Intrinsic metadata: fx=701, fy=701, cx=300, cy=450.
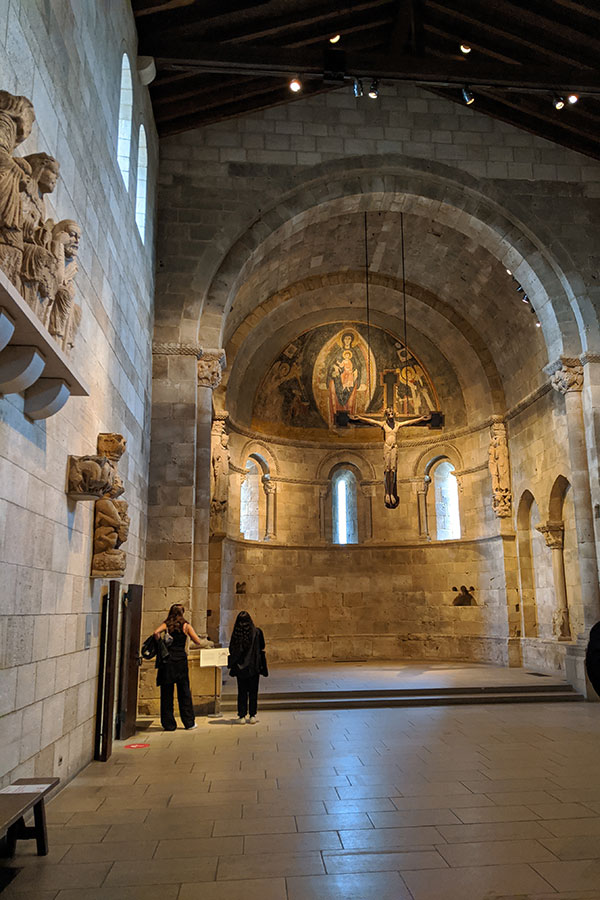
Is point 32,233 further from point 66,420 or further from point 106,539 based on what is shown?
point 106,539

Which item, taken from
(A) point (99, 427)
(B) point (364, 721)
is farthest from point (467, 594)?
(A) point (99, 427)

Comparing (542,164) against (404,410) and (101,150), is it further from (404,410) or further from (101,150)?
(101,150)

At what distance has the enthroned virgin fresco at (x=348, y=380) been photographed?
62.5ft

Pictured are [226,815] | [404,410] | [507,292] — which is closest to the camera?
A: [226,815]

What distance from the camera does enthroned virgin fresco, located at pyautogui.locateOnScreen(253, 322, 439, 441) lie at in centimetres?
1906

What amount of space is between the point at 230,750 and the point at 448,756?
2398 mm

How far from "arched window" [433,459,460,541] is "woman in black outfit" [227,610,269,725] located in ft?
33.7

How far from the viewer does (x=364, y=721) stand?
9656 mm

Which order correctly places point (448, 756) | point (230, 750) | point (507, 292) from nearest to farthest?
point (448, 756) → point (230, 750) → point (507, 292)

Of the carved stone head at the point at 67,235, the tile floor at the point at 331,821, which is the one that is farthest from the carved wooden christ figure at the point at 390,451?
the carved stone head at the point at 67,235

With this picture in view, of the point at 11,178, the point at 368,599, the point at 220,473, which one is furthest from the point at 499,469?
the point at 11,178

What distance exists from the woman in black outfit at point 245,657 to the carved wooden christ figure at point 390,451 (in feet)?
18.7

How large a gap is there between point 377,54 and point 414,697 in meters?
10.1

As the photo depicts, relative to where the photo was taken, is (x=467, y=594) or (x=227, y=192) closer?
(x=227, y=192)
